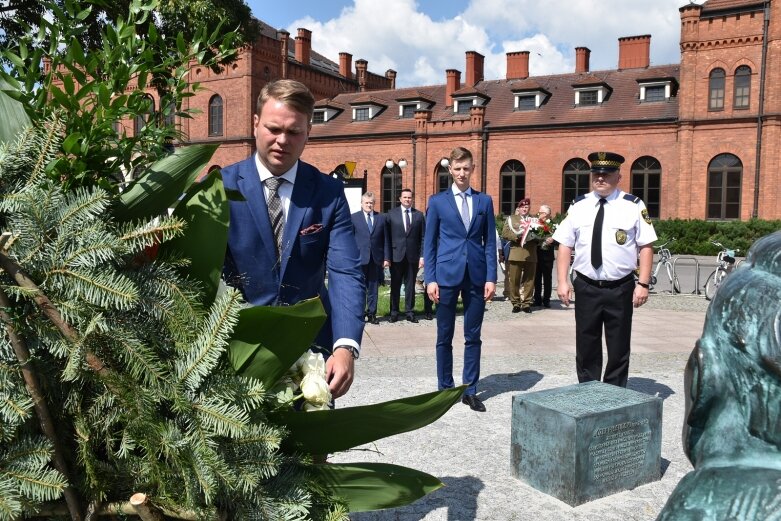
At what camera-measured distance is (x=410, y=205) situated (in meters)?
11.7

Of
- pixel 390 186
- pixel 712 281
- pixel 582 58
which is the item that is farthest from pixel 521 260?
pixel 582 58

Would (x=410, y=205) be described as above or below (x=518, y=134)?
below

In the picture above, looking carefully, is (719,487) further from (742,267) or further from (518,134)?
(518,134)

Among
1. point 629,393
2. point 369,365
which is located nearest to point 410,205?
point 369,365

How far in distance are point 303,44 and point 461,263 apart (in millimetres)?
41558

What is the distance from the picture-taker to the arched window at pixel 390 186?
122 ft

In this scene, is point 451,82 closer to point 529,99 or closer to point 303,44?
point 529,99

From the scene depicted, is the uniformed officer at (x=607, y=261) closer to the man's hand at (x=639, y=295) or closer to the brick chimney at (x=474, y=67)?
the man's hand at (x=639, y=295)

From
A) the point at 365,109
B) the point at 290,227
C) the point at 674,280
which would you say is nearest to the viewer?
the point at 290,227

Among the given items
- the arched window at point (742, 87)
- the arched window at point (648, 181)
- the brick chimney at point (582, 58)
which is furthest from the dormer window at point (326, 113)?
the arched window at point (742, 87)

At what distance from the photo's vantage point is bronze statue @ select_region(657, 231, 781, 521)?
1.02 metres

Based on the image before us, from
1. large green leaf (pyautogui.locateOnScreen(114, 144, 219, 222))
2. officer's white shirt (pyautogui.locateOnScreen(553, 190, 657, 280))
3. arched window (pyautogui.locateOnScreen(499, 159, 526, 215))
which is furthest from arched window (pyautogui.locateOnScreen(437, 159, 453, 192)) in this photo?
large green leaf (pyautogui.locateOnScreen(114, 144, 219, 222))

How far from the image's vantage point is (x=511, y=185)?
35062mm

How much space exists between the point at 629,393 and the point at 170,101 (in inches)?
152
